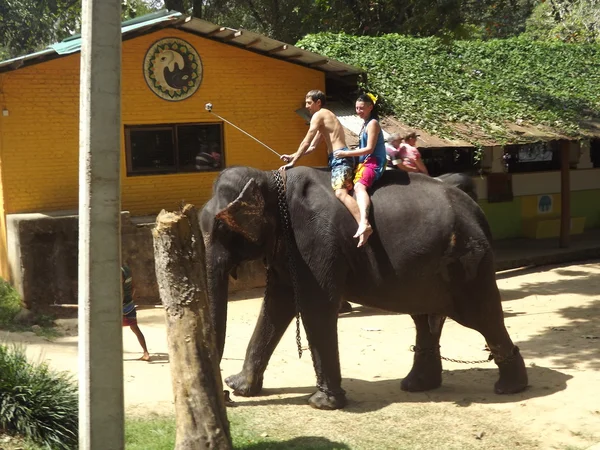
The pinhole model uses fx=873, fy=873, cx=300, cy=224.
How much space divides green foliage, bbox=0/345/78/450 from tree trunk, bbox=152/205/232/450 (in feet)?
2.91

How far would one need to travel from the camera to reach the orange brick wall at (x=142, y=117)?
1361cm

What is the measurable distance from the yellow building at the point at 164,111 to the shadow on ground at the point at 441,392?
6.79m

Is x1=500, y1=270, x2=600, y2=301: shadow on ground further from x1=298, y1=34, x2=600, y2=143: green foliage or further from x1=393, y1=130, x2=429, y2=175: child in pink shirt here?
x1=393, y1=130, x2=429, y2=175: child in pink shirt

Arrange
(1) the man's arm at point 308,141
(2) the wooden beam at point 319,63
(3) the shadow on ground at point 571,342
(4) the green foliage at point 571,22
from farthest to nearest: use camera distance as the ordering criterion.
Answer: (4) the green foliage at point 571,22 → (2) the wooden beam at point 319,63 → (3) the shadow on ground at point 571,342 → (1) the man's arm at point 308,141

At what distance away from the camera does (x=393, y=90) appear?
15797 mm

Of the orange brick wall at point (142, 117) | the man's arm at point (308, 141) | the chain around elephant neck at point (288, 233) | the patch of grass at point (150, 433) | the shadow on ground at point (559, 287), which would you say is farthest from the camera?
the shadow on ground at point (559, 287)

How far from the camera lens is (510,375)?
812cm

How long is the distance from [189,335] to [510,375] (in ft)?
11.3

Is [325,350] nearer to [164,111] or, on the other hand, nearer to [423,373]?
[423,373]

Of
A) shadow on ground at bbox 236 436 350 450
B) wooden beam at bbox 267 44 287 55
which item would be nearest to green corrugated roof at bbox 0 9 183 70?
wooden beam at bbox 267 44 287 55

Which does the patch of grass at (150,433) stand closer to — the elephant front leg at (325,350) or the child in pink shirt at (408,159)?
the elephant front leg at (325,350)

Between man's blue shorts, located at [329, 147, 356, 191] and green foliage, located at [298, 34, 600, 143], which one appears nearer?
man's blue shorts, located at [329, 147, 356, 191]

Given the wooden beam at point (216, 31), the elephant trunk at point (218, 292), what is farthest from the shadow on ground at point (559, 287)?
the elephant trunk at point (218, 292)

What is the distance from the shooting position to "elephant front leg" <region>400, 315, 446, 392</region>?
8.36 metres
